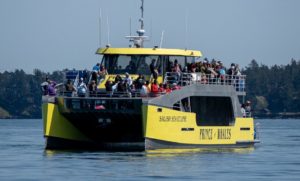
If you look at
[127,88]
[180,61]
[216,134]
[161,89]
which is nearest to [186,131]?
[161,89]

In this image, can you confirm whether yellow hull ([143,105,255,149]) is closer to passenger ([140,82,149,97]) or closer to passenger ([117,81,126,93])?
passenger ([140,82,149,97])

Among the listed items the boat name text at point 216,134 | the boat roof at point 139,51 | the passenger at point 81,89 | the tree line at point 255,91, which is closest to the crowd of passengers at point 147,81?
the passenger at point 81,89

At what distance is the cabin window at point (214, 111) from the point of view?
50.4 m

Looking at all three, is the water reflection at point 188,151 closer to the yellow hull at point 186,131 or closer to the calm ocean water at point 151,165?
the calm ocean water at point 151,165

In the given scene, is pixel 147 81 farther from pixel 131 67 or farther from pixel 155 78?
pixel 131 67

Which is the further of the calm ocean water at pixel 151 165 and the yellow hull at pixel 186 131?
the yellow hull at pixel 186 131

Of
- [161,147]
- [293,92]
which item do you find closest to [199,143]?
[161,147]

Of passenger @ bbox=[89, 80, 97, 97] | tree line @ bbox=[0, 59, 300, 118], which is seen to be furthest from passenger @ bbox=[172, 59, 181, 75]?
tree line @ bbox=[0, 59, 300, 118]

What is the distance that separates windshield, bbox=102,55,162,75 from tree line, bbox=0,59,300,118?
11671cm

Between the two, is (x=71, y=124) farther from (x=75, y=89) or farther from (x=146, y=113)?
(x=146, y=113)

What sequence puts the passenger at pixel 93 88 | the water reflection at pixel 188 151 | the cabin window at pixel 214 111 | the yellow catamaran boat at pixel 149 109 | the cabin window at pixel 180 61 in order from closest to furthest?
the water reflection at pixel 188 151, the yellow catamaran boat at pixel 149 109, the passenger at pixel 93 88, the cabin window at pixel 180 61, the cabin window at pixel 214 111

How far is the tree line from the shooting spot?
171 m

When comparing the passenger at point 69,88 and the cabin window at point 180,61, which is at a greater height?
the cabin window at point 180,61

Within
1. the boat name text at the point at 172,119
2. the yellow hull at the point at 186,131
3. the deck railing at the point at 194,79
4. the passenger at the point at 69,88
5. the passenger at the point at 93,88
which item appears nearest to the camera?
the yellow hull at the point at 186,131
